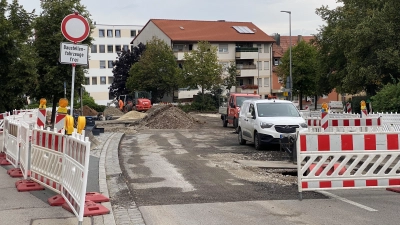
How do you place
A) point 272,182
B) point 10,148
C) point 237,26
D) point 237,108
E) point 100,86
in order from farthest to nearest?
point 100,86, point 237,26, point 237,108, point 10,148, point 272,182

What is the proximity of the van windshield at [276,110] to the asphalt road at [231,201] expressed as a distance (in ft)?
18.1

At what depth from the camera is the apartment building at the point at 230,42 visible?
78750 millimetres

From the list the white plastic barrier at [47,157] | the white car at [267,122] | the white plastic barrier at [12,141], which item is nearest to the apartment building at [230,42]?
the white car at [267,122]

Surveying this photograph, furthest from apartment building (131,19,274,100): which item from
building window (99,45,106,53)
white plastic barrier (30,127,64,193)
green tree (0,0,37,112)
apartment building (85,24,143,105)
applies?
white plastic barrier (30,127,64,193)

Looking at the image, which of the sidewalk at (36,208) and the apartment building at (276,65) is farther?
the apartment building at (276,65)

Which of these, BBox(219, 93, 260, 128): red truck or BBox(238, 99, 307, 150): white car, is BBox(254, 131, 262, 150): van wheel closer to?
BBox(238, 99, 307, 150): white car

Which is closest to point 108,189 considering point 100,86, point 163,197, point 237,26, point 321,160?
point 163,197

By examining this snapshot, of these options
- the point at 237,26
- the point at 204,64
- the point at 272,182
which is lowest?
the point at 272,182

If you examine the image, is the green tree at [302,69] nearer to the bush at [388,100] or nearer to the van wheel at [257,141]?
the bush at [388,100]

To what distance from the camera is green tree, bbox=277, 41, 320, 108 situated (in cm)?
6425

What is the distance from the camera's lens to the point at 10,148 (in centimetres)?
1300

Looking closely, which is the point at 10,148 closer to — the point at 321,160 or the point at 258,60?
the point at 321,160

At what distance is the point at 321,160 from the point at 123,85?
73725 mm

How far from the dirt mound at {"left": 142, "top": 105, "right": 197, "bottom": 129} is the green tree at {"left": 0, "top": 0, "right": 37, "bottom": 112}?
1139cm
